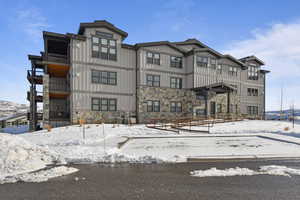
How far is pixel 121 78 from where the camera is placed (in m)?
23.2

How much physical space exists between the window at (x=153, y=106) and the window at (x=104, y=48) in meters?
7.51

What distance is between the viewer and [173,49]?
2594cm

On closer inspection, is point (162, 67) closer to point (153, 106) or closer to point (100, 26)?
point (153, 106)

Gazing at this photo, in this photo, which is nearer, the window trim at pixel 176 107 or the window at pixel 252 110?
the window trim at pixel 176 107

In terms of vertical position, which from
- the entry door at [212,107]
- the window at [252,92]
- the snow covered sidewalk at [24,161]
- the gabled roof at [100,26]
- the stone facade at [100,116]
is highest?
the gabled roof at [100,26]

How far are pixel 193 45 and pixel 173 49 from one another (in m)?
5.20

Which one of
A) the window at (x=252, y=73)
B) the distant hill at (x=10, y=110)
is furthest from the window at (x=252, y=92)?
the distant hill at (x=10, y=110)

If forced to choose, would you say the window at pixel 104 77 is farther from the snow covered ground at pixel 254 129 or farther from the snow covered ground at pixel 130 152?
the snow covered ground at pixel 254 129

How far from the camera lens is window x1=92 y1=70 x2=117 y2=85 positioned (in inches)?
854

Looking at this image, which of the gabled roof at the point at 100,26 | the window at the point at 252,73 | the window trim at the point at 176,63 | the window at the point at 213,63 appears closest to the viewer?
the gabled roof at the point at 100,26

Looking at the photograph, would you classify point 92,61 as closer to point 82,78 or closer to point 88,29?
point 82,78

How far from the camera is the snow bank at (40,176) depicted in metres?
5.68

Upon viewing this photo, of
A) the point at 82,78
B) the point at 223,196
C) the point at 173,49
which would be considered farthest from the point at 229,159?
the point at 173,49

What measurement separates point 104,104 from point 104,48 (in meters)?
7.05
